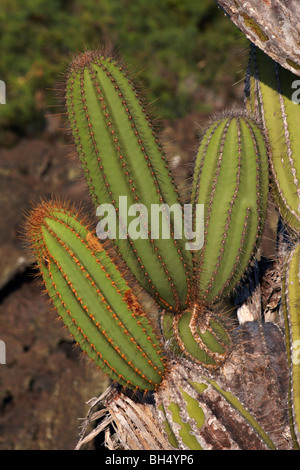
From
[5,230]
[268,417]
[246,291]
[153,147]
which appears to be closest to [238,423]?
[268,417]

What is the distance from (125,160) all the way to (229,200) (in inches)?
18.5

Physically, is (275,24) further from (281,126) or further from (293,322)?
(293,322)

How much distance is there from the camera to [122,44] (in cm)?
685

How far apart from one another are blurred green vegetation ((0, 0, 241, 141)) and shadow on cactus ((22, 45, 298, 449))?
3627 millimetres

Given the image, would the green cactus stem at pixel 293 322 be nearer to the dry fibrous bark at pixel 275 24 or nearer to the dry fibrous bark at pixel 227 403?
the dry fibrous bark at pixel 227 403

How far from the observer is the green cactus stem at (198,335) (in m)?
2.47

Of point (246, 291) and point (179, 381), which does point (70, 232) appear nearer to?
point (179, 381)

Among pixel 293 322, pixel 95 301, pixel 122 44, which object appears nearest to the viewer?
pixel 95 301

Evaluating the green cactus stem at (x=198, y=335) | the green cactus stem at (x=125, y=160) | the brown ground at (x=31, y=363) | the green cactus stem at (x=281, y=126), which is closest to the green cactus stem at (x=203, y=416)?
the green cactus stem at (x=198, y=335)

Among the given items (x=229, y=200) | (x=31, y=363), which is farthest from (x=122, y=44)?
(x=229, y=200)

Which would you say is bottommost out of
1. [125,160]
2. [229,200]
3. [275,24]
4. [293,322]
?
[293,322]

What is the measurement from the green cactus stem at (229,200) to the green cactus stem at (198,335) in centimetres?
9

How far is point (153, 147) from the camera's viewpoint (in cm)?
Result: 241

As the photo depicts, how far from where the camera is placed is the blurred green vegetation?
20.5 ft
